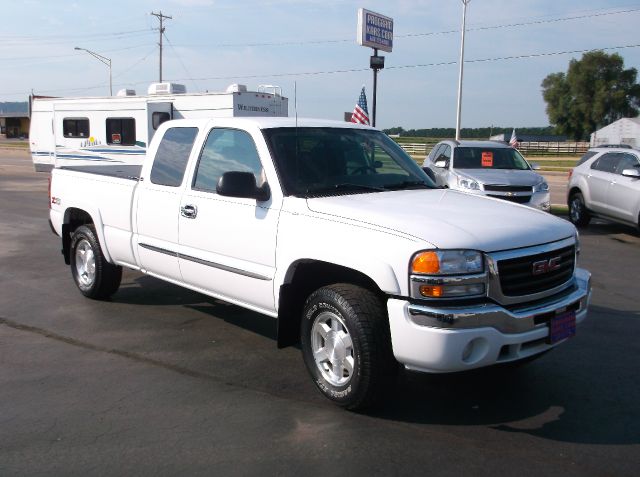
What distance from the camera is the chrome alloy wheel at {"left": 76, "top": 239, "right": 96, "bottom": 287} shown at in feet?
23.2

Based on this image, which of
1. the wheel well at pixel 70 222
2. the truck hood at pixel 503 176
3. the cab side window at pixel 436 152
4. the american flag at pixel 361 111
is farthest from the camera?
the american flag at pixel 361 111

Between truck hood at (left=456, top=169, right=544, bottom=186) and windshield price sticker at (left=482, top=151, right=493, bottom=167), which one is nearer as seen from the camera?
truck hood at (left=456, top=169, right=544, bottom=186)

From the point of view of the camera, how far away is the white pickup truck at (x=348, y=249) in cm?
389

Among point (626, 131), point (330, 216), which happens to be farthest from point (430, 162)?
point (626, 131)

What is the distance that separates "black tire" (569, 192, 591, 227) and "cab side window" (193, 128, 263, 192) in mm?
9907

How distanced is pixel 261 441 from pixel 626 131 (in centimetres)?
7162

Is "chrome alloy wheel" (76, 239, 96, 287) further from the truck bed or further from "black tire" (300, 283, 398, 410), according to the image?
"black tire" (300, 283, 398, 410)

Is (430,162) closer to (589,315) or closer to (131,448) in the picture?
(589,315)

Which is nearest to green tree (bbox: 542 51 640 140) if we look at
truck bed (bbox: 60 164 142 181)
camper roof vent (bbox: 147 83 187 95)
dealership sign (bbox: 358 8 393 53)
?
dealership sign (bbox: 358 8 393 53)

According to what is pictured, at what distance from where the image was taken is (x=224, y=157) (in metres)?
5.46

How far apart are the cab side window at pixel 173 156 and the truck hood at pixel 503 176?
790 cm

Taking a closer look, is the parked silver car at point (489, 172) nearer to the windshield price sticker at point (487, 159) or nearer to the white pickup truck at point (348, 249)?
the windshield price sticker at point (487, 159)

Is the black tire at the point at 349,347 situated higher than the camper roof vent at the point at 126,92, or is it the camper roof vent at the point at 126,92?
the camper roof vent at the point at 126,92

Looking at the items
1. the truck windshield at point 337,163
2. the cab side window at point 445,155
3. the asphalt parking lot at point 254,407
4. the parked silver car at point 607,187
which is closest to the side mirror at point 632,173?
the parked silver car at point 607,187
